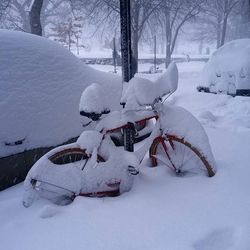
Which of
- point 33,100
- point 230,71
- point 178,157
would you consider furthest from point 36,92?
point 230,71

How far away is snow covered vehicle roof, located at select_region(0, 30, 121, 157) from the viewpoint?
292 centimetres

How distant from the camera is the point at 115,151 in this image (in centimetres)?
279

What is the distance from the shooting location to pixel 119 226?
2373mm

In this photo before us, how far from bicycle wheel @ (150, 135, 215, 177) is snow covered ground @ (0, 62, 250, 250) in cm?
12

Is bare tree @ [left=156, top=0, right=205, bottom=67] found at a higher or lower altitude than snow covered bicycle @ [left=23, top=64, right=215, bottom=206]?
higher

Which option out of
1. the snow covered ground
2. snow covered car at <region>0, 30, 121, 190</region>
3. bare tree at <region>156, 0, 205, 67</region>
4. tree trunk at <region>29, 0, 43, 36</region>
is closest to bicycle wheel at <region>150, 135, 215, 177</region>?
the snow covered ground

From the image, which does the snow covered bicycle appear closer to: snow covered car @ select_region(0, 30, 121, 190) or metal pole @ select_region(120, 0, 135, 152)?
metal pole @ select_region(120, 0, 135, 152)

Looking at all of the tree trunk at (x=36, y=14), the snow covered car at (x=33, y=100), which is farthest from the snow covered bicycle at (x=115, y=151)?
the tree trunk at (x=36, y=14)

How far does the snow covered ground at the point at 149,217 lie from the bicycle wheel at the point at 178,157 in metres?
0.12

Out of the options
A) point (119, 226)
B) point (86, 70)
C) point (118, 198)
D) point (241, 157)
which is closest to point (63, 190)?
point (118, 198)

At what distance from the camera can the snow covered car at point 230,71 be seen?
7145 millimetres

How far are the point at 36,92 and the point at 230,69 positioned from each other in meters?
5.73

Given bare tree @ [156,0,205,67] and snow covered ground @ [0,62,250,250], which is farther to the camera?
bare tree @ [156,0,205,67]

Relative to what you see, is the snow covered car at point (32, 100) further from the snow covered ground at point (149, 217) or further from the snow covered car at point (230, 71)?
the snow covered car at point (230, 71)
